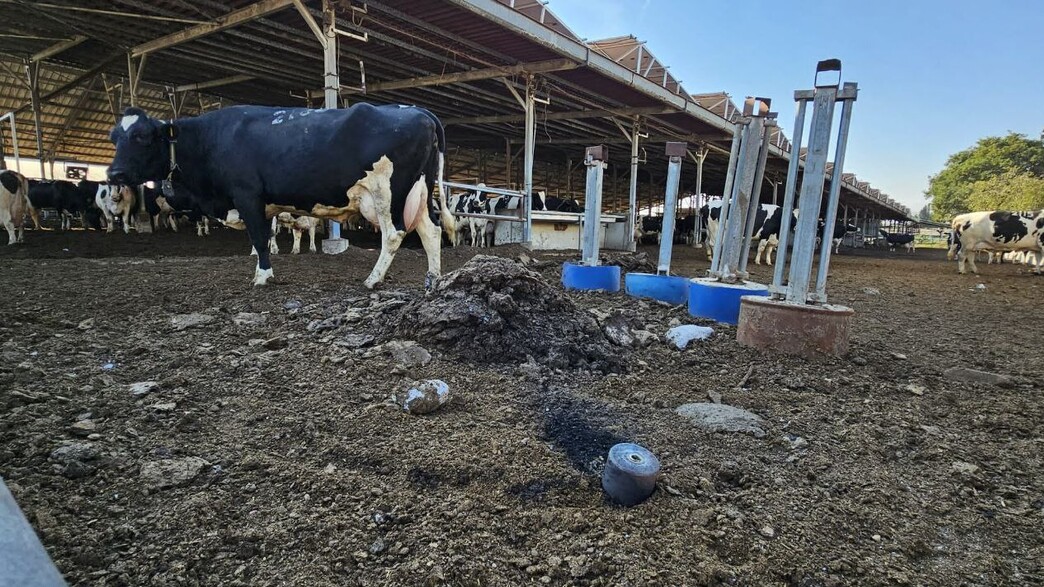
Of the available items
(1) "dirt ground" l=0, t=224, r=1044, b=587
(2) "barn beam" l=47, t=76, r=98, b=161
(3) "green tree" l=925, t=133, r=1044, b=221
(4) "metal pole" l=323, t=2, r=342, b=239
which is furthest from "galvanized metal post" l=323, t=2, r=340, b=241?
(3) "green tree" l=925, t=133, r=1044, b=221

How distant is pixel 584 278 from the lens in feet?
20.5

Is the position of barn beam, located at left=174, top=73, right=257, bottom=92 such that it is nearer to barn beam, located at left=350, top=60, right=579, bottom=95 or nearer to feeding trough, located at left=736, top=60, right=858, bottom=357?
barn beam, located at left=350, top=60, right=579, bottom=95

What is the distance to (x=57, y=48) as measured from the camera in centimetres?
1155

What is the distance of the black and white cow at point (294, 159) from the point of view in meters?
4.95

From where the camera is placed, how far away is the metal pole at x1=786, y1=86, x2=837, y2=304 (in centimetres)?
342

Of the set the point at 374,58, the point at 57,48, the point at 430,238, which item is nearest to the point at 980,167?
the point at 374,58

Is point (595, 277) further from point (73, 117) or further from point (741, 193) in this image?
point (73, 117)

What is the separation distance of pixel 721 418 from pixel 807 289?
162 centimetres

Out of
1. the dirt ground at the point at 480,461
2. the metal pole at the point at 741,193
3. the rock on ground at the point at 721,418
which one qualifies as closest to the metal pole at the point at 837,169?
the dirt ground at the point at 480,461

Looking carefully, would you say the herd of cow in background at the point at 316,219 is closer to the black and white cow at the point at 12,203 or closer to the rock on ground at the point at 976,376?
the black and white cow at the point at 12,203

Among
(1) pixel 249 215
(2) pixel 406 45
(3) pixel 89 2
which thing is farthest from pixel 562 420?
(3) pixel 89 2

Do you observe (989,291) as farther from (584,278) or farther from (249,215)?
(249,215)

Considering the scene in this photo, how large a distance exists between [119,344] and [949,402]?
4784 mm

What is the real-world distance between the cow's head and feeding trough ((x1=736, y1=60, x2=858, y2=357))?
18.4ft
